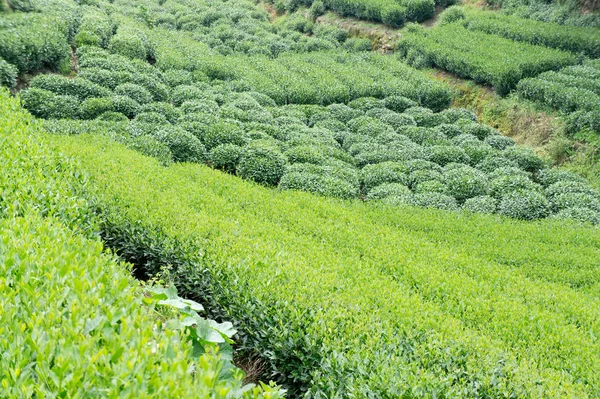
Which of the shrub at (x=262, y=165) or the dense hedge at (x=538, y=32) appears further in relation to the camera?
the dense hedge at (x=538, y=32)

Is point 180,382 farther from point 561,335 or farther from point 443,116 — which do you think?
point 443,116

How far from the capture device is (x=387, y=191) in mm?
15383

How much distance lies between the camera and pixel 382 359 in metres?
5.93

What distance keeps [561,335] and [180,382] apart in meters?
6.38

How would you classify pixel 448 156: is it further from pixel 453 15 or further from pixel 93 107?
pixel 453 15

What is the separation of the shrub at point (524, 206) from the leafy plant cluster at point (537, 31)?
15177 millimetres

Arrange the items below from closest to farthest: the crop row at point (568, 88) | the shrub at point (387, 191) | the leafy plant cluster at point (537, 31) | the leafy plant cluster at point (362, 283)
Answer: the leafy plant cluster at point (362, 283)
the shrub at point (387, 191)
the crop row at point (568, 88)
the leafy plant cluster at point (537, 31)

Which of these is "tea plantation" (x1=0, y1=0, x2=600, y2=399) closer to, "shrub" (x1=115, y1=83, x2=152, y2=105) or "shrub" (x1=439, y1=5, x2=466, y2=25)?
"shrub" (x1=115, y1=83, x2=152, y2=105)

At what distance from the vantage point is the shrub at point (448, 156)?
58.9 feet

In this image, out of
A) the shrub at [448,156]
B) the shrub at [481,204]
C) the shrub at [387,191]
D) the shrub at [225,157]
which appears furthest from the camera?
the shrub at [448,156]

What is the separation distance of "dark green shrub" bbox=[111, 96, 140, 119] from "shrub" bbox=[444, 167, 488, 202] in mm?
11456

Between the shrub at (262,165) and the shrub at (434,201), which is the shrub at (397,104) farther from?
the shrub at (262,165)

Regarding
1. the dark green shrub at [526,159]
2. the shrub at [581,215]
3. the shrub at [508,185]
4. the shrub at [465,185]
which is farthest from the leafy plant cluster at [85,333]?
the dark green shrub at [526,159]

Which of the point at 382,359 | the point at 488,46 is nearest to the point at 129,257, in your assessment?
the point at 382,359
